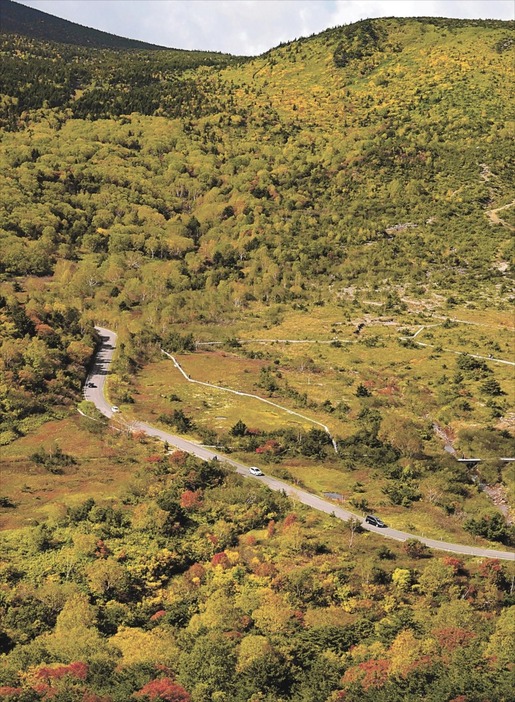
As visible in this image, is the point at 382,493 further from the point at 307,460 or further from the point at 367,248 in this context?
the point at 367,248

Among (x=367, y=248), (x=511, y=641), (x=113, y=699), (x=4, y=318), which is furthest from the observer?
(x=367, y=248)

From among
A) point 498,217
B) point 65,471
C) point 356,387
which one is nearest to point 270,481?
point 65,471

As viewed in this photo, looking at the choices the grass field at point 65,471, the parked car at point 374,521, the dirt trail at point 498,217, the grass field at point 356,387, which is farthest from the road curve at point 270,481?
the dirt trail at point 498,217

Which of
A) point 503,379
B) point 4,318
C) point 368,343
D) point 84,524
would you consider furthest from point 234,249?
point 84,524

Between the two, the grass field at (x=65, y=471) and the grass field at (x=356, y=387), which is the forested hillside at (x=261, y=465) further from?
the grass field at (x=356, y=387)

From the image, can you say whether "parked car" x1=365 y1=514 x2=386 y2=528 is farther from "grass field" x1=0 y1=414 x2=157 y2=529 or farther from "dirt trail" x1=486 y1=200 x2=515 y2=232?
"dirt trail" x1=486 y1=200 x2=515 y2=232

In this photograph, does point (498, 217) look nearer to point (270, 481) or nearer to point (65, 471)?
point (270, 481)

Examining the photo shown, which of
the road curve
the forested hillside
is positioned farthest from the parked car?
the forested hillside

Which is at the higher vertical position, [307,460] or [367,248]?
[367,248]
